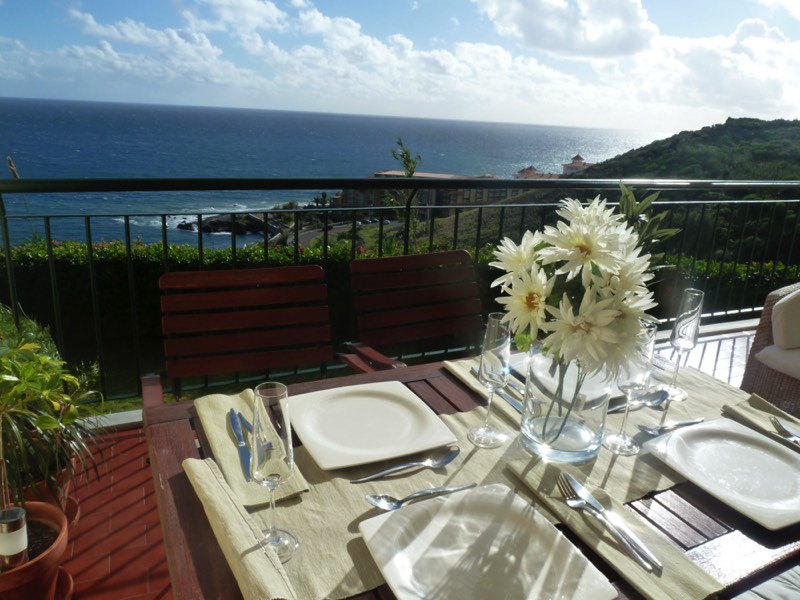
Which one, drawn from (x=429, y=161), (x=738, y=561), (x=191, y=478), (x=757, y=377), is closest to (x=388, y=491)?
(x=191, y=478)

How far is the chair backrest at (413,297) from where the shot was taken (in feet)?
7.23

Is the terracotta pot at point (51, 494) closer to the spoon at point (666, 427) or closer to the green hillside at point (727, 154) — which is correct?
the spoon at point (666, 427)

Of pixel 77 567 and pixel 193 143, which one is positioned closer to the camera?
pixel 77 567

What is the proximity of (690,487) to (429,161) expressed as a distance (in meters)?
50.4

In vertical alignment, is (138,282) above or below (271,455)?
below

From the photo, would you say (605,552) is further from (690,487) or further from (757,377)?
(757,377)

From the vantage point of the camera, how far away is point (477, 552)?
872 mm

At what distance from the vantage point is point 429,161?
49938 millimetres

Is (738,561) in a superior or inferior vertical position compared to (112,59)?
inferior

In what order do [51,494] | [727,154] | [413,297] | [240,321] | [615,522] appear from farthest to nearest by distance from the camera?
[727,154], [413,297], [240,321], [51,494], [615,522]

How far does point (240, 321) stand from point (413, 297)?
0.70 m

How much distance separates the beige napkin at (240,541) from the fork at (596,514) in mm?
499

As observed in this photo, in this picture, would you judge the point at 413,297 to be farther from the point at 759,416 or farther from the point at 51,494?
the point at 51,494

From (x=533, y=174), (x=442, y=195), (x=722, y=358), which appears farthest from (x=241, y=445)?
(x=533, y=174)
